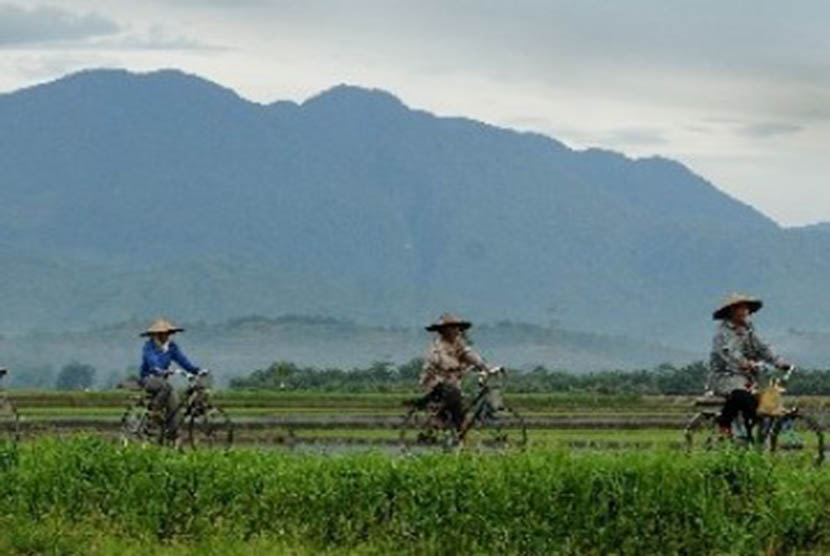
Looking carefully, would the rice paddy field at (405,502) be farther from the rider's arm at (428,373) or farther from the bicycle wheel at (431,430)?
the bicycle wheel at (431,430)

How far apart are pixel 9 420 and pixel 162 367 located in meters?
9.26

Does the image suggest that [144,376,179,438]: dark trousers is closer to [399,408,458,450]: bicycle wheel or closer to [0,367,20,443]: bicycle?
[0,367,20,443]: bicycle

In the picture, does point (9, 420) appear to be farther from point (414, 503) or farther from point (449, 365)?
point (414, 503)

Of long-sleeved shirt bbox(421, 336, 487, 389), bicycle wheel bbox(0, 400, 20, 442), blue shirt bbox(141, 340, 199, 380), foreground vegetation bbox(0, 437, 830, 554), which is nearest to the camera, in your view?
foreground vegetation bbox(0, 437, 830, 554)

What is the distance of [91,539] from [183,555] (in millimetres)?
1352

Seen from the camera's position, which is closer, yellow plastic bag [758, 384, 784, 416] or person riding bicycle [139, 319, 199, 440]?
yellow plastic bag [758, 384, 784, 416]

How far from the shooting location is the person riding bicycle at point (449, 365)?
82.8 feet

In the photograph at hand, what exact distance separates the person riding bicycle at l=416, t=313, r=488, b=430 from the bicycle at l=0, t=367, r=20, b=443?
7.33 meters

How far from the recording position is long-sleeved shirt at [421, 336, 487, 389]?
82.8 feet

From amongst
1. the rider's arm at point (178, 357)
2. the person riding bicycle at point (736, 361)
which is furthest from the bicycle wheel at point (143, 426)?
the person riding bicycle at point (736, 361)

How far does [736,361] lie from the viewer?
23391 mm

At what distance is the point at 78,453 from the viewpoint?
18703 mm

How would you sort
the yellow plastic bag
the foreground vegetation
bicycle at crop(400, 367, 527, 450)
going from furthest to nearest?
bicycle at crop(400, 367, 527, 450) < the yellow plastic bag < the foreground vegetation

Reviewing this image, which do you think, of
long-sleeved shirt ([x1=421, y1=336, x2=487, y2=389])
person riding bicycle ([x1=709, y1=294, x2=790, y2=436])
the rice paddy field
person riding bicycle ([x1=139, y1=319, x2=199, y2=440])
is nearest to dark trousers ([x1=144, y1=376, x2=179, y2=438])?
person riding bicycle ([x1=139, y1=319, x2=199, y2=440])
